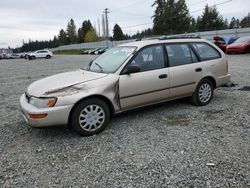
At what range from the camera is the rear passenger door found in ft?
15.2

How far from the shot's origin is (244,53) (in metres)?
17.3

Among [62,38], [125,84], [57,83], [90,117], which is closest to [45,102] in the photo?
[57,83]

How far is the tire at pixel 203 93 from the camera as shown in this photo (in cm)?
509

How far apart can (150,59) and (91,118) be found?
1.61 meters

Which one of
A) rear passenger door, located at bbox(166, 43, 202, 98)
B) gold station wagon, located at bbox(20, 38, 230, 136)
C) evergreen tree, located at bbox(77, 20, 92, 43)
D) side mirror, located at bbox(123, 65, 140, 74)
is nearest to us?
gold station wagon, located at bbox(20, 38, 230, 136)

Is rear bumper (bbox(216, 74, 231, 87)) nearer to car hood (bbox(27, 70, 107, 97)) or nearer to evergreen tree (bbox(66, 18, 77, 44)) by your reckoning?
car hood (bbox(27, 70, 107, 97))

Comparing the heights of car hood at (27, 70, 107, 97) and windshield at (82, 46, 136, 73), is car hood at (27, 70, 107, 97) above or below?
below

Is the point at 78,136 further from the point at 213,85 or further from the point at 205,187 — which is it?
the point at 213,85

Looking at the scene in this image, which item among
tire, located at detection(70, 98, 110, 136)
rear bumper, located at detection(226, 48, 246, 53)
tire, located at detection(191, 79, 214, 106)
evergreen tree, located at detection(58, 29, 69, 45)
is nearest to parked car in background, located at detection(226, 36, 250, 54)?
rear bumper, located at detection(226, 48, 246, 53)

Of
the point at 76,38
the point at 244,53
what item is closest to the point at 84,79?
the point at 244,53

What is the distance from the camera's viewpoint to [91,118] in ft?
12.6

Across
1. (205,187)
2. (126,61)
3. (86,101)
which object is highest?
(126,61)

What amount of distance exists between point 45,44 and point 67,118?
109798 mm

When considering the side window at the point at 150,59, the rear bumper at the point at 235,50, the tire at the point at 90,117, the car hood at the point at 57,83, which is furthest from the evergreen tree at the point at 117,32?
the tire at the point at 90,117
